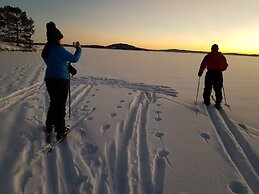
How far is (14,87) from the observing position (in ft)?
26.0

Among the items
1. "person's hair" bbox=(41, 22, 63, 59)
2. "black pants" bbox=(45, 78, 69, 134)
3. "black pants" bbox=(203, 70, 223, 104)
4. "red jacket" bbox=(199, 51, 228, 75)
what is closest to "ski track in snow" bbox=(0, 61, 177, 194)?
"black pants" bbox=(45, 78, 69, 134)

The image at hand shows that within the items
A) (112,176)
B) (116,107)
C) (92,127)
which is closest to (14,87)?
(116,107)

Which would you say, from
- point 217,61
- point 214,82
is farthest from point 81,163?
point 217,61

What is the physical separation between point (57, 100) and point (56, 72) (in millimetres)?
491

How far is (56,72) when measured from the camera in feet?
13.0

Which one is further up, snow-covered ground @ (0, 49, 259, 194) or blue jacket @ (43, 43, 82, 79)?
blue jacket @ (43, 43, 82, 79)

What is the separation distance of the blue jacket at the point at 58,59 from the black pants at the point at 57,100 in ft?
0.36

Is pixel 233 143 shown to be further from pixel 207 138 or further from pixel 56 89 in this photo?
pixel 56 89

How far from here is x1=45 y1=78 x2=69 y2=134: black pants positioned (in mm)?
4043

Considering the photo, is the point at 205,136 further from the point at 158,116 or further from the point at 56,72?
the point at 56,72

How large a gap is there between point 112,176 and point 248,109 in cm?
566

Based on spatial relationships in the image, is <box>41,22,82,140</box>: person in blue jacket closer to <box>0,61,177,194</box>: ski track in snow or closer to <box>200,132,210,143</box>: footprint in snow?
<box>0,61,177,194</box>: ski track in snow

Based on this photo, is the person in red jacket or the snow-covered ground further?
the person in red jacket

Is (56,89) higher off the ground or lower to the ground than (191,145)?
higher
